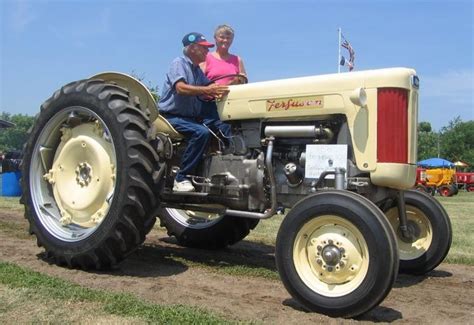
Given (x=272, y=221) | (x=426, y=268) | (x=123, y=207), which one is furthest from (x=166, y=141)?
(x=272, y=221)

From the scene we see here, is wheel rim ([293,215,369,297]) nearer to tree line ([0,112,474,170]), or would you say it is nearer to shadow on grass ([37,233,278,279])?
shadow on grass ([37,233,278,279])

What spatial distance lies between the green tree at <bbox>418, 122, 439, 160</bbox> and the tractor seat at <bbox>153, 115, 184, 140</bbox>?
212 ft

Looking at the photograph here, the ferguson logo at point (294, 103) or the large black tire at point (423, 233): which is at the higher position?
the ferguson logo at point (294, 103)

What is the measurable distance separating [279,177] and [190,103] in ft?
3.99

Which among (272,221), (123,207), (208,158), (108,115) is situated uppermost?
(108,115)

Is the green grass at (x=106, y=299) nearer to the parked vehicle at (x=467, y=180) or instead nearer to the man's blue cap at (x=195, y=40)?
the man's blue cap at (x=195, y=40)

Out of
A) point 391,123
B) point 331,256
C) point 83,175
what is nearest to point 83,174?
point 83,175

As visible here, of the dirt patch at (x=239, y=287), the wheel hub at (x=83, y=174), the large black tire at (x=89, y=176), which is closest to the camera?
the dirt patch at (x=239, y=287)

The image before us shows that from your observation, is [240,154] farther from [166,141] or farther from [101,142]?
[101,142]

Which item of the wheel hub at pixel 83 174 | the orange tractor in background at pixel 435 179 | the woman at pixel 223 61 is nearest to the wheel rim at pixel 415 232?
the woman at pixel 223 61

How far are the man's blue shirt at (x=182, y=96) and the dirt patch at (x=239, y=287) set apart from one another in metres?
1.50

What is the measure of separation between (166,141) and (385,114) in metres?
1.99

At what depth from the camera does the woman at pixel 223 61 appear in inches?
232

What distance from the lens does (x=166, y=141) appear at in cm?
521
